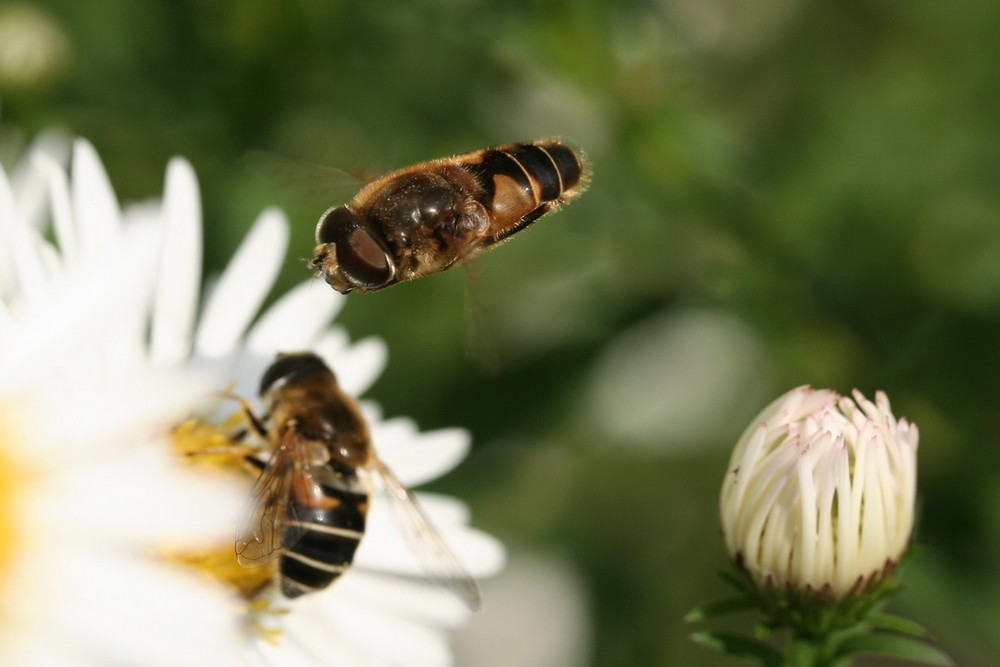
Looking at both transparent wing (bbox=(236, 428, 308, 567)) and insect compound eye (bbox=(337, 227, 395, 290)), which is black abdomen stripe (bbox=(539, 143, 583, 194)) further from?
transparent wing (bbox=(236, 428, 308, 567))

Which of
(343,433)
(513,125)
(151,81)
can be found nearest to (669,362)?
(513,125)

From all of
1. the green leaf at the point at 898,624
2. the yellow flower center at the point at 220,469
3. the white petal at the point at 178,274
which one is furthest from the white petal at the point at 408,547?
the green leaf at the point at 898,624

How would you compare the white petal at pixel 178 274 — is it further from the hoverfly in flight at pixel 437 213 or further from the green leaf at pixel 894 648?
the green leaf at pixel 894 648

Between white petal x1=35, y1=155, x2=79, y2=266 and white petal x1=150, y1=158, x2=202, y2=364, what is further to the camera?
white petal x1=150, y1=158, x2=202, y2=364

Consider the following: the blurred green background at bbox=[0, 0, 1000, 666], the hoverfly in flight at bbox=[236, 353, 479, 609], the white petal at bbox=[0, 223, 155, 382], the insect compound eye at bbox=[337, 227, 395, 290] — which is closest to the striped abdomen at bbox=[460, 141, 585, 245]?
the insect compound eye at bbox=[337, 227, 395, 290]

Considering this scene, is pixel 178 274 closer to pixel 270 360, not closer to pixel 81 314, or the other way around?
pixel 270 360

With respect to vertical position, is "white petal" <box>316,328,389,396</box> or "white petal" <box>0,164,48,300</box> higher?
"white petal" <box>316,328,389,396</box>
